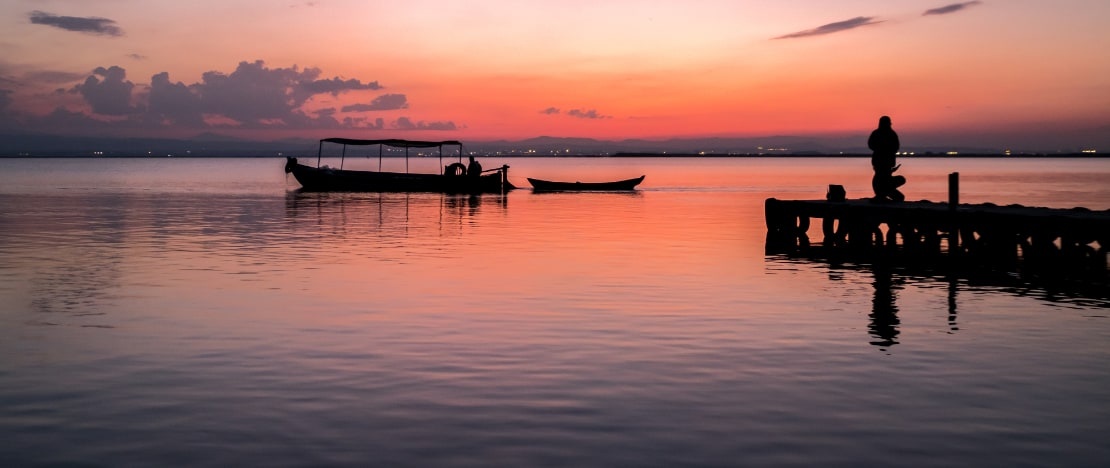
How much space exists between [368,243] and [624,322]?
690 inches

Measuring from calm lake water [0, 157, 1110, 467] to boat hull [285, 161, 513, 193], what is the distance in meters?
49.3

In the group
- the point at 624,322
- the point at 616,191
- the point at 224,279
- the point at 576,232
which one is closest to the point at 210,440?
the point at 624,322

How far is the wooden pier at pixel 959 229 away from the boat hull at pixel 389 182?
140ft

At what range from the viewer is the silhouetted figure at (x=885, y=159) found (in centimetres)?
3275

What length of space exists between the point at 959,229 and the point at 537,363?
19.8 m

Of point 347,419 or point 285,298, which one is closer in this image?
point 347,419

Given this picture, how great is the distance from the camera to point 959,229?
96.4 ft

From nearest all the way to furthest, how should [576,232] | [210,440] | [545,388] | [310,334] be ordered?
[210,440], [545,388], [310,334], [576,232]

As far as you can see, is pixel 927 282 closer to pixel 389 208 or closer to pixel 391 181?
pixel 389 208

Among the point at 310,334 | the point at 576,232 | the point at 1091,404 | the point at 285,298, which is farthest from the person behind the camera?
the point at 576,232

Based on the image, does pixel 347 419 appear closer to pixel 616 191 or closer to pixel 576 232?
pixel 576 232

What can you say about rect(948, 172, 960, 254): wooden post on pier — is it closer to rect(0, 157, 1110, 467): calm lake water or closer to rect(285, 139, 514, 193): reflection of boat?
rect(0, 157, 1110, 467): calm lake water

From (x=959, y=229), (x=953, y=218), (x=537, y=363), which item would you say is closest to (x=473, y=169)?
(x=959, y=229)

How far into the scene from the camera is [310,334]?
15273 mm
